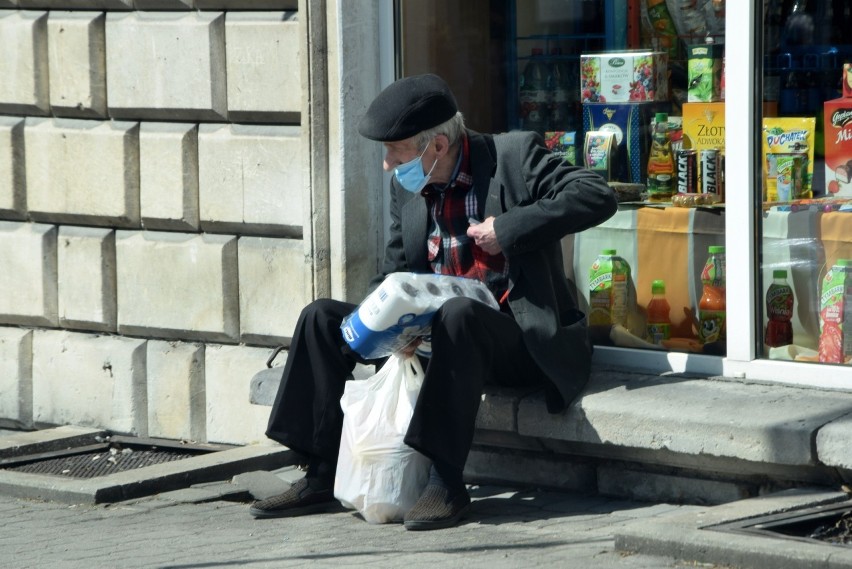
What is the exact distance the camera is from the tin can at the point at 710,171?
208 inches

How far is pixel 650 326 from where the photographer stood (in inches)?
216

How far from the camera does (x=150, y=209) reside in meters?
6.39

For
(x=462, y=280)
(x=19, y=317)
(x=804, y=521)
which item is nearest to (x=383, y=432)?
(x=462, y=280)

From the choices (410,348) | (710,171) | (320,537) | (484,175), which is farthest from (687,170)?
(320,537)

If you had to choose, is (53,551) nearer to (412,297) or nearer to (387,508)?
(387,508)

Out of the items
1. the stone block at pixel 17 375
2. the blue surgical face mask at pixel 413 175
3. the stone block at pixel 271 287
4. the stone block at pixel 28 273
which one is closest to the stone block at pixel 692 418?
the blue surgical face mask at pixel 413 175

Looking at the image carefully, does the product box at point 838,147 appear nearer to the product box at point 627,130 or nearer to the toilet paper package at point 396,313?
the product box at point 627,130

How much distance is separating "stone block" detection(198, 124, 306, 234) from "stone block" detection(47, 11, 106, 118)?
0.58 meters

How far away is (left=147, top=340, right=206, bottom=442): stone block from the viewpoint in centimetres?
639

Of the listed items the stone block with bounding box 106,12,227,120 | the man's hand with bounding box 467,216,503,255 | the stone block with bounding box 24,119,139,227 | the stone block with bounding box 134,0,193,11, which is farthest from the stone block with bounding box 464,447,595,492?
the stone block with bounding box 134,0,193,11

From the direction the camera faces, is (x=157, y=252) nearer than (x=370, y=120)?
No

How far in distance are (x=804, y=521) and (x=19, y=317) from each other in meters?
3.98

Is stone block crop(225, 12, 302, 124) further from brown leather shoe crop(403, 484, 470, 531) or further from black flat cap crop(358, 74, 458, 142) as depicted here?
brown leather shoe crop(403, 484, 470, 531)

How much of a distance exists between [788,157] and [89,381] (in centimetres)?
324
